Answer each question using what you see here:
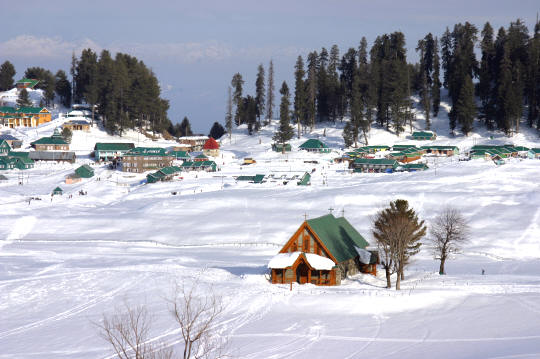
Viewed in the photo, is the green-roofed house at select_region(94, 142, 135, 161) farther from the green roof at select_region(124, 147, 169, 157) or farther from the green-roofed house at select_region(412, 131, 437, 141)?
the green-roofed house at select_region(412, 131, 437, 141)

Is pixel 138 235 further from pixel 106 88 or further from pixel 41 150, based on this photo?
pixel 106 88

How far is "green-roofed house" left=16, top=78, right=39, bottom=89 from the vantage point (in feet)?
457

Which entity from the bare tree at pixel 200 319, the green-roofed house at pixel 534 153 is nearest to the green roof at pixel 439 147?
the green-roofed house at pixel 534 153

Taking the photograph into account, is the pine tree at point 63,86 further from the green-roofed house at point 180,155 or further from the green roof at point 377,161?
the green roof at point 377,161

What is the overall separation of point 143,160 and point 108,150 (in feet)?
35.8

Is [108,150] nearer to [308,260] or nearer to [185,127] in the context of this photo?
[185,127]

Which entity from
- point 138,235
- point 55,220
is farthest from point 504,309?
point 55,220

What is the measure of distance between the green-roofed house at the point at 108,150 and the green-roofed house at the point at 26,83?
4496cm

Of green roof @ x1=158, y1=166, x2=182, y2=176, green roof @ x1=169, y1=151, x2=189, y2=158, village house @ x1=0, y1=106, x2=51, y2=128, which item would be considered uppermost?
village house @ x1=0, y1=106, x2=51, y2=128

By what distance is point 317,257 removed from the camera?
34031 millimetres

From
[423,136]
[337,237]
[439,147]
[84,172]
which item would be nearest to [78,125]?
[84,172]

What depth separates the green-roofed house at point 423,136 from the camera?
10731 cm

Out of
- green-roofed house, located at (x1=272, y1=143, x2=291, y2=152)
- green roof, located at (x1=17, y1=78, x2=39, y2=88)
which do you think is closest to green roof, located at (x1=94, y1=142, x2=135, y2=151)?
green-roofed house, located at (x1=272, y1=143, x2=291, y2=152)

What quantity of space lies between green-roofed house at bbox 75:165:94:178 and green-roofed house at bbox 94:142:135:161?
11.9m
